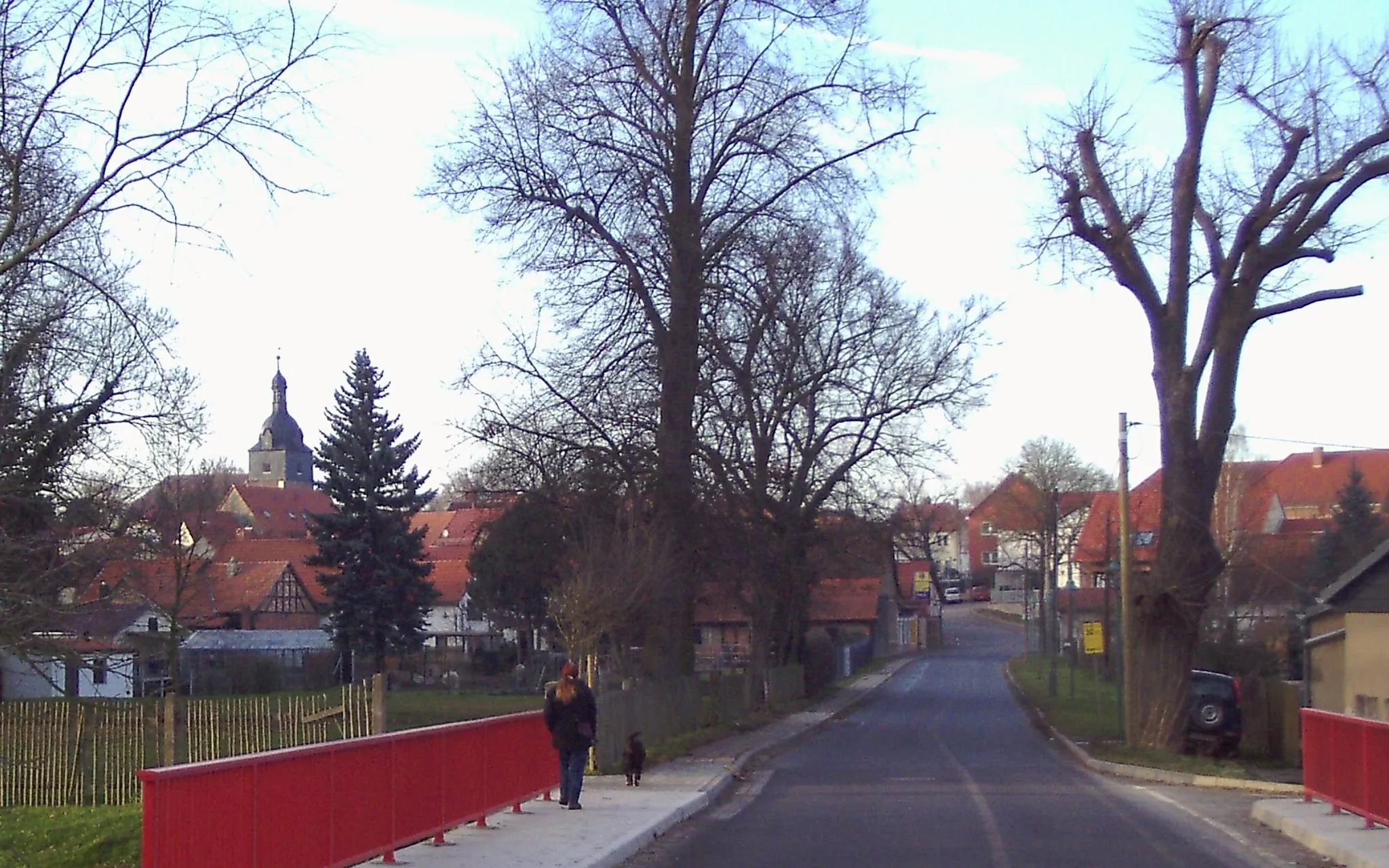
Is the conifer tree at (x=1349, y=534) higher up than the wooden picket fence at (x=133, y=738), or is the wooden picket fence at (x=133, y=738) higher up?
the conifer tree at (x=1349, y=534)

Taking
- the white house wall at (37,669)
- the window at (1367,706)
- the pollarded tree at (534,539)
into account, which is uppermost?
the pollarded tree at (534,539)

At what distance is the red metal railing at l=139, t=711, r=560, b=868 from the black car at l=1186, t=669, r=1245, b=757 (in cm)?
1877

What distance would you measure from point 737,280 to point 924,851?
1922 cm

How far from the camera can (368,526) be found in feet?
186

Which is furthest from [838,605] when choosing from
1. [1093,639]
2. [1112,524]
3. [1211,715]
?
[1211,715]

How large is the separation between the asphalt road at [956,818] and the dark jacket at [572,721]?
1.49 meters

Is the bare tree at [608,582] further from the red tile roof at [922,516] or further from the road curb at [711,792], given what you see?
the red tile roof at [922,516]

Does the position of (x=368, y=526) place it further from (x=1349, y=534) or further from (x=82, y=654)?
(x=82, y=654)

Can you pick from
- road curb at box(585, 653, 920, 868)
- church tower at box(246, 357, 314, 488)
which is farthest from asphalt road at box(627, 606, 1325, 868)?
church tower at box(246, 357, 314, 488)

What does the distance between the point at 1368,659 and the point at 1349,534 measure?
32979 millimetres

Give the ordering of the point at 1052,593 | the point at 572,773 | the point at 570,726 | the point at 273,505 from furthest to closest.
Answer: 1. the point at 273,505
2. the point at 1052,593
3. the point at 572,773
4. the point at 570,726

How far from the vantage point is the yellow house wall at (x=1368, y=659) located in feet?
90.0

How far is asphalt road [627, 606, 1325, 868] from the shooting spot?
13680mm

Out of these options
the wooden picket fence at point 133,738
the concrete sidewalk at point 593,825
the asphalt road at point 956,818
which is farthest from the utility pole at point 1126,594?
the wooden picket fence at point 133,738
